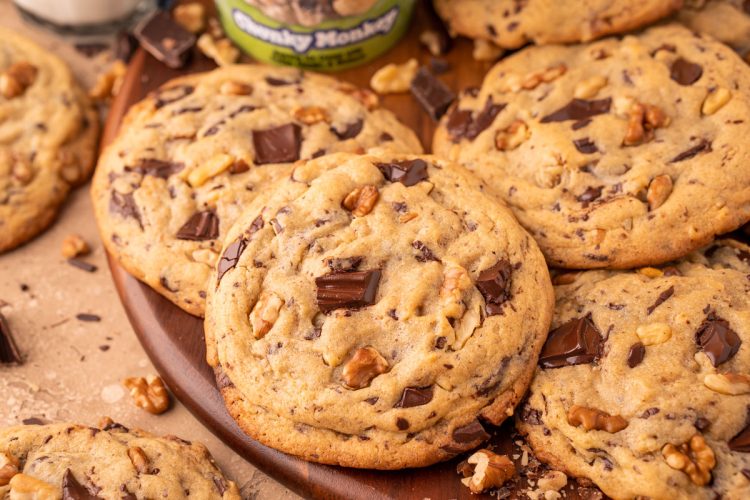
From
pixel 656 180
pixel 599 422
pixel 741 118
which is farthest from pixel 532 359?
pixel 741 118

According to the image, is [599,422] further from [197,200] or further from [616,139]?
[197,200]

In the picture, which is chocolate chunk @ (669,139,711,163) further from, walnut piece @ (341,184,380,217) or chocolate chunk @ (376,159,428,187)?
walnut piece @ (341,184,380,217)

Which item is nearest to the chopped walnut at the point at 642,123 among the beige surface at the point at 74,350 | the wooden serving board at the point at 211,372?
the wooden serving board at the point at 211,372

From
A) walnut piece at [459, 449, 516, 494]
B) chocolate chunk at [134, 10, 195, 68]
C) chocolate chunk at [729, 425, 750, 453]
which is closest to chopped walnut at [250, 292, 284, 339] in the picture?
walnut piece at [459, 449, 516, 494]

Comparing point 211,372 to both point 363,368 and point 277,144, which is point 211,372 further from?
point 277,144

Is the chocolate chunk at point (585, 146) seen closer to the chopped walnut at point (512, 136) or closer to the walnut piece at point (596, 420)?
the chopped walnut at point (512, 136)

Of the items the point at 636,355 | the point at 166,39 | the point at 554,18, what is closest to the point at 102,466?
the point at 636,355
